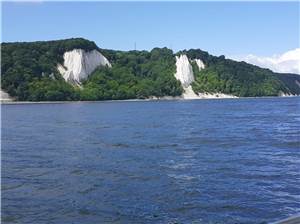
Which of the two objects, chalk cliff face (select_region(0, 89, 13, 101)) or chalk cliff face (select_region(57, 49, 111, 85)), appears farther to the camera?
chalk cliff face (select_region(57, 49, 111, 85))

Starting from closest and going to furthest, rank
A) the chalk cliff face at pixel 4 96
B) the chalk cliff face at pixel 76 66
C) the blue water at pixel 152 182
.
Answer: the blue water at pixel 152 182 < the chalk cliff face at pixel 4 96 < the chalk cliff face at pixel 76 66

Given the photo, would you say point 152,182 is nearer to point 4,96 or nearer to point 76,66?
point 4,96

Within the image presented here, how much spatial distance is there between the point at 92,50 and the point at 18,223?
185 metres

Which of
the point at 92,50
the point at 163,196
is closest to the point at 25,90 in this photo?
the point at 92,50

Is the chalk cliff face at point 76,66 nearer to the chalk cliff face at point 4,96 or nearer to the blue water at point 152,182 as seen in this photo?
the chalk cliff face at point 4,96

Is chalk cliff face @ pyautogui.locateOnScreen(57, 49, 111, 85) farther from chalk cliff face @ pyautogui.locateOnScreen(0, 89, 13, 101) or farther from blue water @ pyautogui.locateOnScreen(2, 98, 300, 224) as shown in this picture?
blue water @ pyautogui.locateOnScreen(2, 98, 300, 224)

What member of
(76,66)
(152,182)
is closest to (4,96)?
(76,66)

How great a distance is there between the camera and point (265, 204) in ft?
48.5

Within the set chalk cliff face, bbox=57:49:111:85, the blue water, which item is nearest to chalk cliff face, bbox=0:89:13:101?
chalk cliff face, bbox=57:49:111:85

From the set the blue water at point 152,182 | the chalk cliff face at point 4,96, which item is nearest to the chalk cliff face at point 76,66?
the chalk cliff face at point 4,96

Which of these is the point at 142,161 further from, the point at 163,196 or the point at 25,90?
the point at 25,90

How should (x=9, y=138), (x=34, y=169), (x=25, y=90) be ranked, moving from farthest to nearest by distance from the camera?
(x=25, y=90), (x=9, y=138), (x=34, y=169)

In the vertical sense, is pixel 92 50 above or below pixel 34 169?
above

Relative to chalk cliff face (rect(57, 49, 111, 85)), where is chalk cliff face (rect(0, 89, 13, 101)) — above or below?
below
